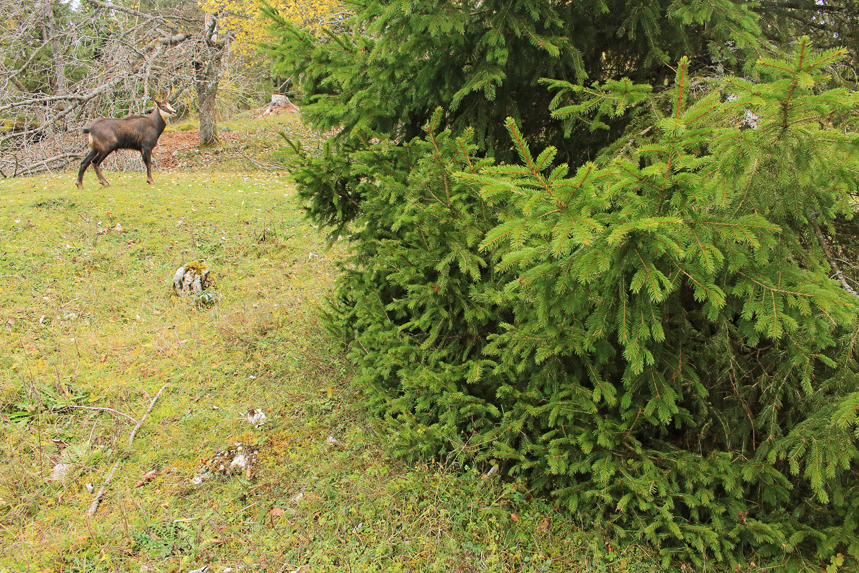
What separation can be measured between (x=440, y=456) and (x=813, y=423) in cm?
237

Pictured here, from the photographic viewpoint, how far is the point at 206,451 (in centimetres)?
405

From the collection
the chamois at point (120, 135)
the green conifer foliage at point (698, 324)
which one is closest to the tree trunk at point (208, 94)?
the chamois at point (120, 135)

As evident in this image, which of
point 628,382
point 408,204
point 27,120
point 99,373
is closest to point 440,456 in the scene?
point 628,382

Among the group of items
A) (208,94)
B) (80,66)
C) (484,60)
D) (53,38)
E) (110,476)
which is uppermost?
(484,60)

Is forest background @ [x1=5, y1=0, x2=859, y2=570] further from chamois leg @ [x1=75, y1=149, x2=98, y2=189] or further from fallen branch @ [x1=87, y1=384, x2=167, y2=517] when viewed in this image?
chamois leg @ [x1=75, y1=149, x2=98, y2=189]

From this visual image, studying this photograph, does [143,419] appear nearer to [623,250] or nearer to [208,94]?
[623,250]

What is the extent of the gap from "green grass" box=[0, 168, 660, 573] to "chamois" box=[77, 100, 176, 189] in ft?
9.77

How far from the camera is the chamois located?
9570 mm

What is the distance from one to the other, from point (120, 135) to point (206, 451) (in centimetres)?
864

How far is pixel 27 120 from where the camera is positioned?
11352 mm

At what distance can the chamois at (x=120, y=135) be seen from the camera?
31.4 ft

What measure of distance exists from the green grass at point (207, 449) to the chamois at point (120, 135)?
2979mm

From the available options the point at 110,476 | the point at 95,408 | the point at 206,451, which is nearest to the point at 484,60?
the point at 206,451

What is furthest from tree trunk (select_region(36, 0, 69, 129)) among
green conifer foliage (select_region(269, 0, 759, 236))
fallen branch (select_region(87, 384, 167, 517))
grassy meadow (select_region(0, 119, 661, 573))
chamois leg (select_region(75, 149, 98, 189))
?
green conifer foliage (select_region(269, 0, 759, 236))
